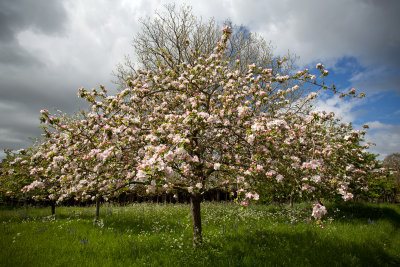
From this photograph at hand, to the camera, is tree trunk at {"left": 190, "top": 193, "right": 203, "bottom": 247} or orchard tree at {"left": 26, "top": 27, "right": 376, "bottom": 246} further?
tree trunk at {"left": 190, "top": 193, "right": 203, "bottom": 247}

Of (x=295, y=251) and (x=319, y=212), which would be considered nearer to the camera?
(x=319, y=212)

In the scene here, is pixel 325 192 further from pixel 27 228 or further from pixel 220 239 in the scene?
pixel 27 228

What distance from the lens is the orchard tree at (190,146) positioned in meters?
4.75

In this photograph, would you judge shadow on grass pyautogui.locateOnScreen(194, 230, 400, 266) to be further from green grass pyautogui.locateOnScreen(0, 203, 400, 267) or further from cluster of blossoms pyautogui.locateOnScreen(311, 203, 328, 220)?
cluster of blossoms pyautogui.locateOnScreen(311, 203, 328, 220)

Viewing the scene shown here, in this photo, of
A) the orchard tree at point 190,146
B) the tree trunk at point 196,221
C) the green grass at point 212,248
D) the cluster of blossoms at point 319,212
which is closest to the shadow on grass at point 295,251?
the green grass at point 212,248

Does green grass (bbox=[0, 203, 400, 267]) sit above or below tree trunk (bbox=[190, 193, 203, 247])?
below

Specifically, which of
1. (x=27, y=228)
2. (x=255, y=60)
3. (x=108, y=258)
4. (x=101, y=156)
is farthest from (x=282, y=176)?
(x=255, y=60)

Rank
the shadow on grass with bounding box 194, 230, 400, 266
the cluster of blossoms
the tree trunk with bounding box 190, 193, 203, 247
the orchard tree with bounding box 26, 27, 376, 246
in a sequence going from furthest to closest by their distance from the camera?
the tree trunk with bounding box 190, 193, 203, 247, the shadow on grass with bounding box 194, 230, 400, 266, the orchard tree with bounding box 26, 27, 376, 246, the cluster of blossoms

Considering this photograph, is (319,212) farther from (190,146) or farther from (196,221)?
(196,221)

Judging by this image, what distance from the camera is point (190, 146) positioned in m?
4.88

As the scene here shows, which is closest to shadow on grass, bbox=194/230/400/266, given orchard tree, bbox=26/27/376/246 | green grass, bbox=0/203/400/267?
green grass, bbox=0/203/400/267

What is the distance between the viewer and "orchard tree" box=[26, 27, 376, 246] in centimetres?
475

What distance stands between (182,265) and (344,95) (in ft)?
22.7

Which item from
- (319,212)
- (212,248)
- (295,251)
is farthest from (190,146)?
(295,251)
